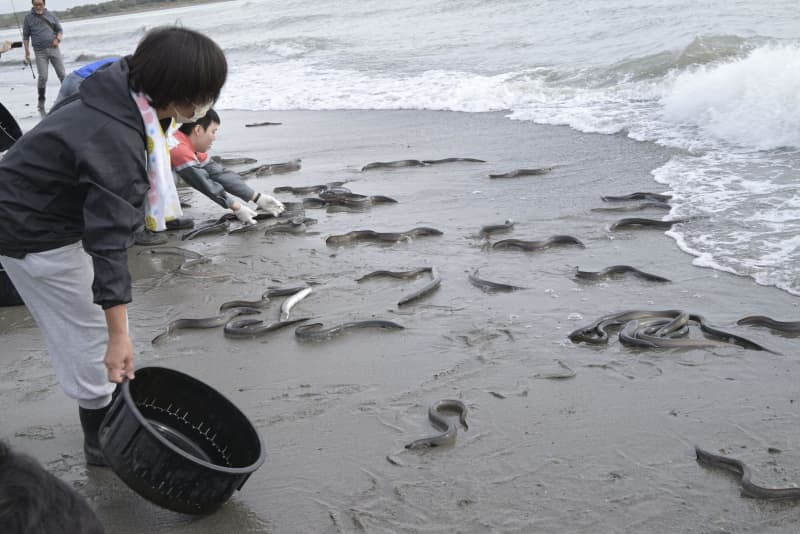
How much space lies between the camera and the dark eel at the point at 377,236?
21.9 feet

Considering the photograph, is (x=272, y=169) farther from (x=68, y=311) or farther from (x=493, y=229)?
(x=68, y=311)

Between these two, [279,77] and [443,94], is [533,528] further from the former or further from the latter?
[279,77]

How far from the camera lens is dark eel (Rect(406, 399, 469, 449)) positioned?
363 cm

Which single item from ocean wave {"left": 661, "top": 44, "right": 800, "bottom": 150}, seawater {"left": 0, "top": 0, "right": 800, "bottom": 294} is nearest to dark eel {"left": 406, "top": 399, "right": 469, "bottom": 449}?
seawater {"left": 0, "top": 0, "right": 800, "bottom": 294}

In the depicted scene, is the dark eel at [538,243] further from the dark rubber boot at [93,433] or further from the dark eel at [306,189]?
the dark rubber boot at [93,433]

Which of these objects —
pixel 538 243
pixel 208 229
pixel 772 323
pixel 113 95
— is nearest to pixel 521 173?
pixel 538 243

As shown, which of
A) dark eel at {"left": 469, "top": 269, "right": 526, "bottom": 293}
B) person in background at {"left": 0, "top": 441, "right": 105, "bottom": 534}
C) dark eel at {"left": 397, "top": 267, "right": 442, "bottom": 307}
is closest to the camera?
person in background at {"left": 0, "top": 441, "right": 105, "bottom": 534}

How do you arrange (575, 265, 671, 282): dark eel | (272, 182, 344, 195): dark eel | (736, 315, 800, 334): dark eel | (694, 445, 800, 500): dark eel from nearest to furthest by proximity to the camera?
(694, 445, 800, 500): dark eel
(736, 315, 800, 334): dark eel
(575, 265, 671, 282): dark eel
(272, 182, 344, 195): dark eel

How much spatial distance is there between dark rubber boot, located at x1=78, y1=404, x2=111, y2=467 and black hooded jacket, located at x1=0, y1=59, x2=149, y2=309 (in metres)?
0.84

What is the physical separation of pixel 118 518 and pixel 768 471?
2.54 metres

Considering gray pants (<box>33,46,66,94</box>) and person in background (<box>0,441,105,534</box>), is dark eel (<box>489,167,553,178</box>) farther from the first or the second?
gray pants (<box>33,46,66,94</box>)

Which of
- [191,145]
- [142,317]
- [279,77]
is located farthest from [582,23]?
[142,317]

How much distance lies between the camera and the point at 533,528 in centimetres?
308

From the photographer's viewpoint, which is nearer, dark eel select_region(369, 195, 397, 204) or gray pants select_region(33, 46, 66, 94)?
dark eel select_region(369, 195, 397, 204)
